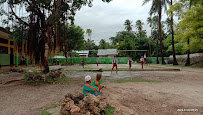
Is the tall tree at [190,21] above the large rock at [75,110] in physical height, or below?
above

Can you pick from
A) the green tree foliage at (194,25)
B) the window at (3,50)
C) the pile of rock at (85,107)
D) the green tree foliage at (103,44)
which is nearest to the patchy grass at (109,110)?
the pile of rock at (85,107)

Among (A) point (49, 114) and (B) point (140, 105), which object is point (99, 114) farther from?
(B) point (140, 105)

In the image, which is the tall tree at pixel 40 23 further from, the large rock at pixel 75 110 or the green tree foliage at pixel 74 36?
the green tree foliage at pixel 74 36

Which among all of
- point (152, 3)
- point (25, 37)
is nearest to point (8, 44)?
Answer: point (25, 37)

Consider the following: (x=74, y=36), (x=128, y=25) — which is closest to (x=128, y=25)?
(x=128, y=25)

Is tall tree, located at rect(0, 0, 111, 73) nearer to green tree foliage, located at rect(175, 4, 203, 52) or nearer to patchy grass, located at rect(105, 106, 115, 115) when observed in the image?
patchy grass, located at rect(105, 106, 115, 115)

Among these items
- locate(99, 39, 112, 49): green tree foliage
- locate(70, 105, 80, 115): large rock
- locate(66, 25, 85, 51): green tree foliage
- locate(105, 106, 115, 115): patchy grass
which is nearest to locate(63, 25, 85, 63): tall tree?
locate(66, 25, 85, 51): green tree foliage

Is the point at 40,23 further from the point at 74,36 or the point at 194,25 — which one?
the point at 74,36

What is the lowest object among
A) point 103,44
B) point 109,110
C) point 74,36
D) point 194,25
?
point 109,110

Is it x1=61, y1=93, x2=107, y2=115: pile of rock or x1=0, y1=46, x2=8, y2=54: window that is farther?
x1=0, y1=46, x2=8, y2=54: window

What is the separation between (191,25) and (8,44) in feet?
65.9

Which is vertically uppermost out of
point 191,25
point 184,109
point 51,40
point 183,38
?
point 191,25

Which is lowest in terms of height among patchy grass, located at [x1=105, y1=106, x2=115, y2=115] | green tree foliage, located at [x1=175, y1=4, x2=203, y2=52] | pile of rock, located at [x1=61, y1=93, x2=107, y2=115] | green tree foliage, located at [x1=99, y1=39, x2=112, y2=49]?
patchy grass, located at [x1=105, y1=106, x2=115, y2=115]

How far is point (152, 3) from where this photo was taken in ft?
82.6
